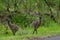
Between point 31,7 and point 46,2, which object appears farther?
point 46,2

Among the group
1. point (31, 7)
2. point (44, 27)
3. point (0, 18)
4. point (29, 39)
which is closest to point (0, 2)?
point (0, 18)

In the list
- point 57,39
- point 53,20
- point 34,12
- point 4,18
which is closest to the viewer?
point 57,39

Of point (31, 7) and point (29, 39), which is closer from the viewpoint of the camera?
point (29, 39)

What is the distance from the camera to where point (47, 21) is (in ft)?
73.0

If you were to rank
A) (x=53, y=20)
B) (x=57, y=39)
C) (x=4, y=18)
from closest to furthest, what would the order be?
(x=57, y=39), (x=4, y=18), (x=53, y=20)

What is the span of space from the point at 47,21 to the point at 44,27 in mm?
1515

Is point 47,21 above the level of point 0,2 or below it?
below

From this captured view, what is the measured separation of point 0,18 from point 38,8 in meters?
3.76

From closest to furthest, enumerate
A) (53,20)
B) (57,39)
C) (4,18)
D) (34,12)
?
(57,39)
(4,18)
(34,12)
(53,20)

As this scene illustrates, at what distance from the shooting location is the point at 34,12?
69.6 feet

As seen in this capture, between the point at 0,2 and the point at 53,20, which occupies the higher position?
the point at 0,2

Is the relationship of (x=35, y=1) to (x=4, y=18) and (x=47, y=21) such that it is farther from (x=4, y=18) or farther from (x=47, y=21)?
(x=4, y=18)

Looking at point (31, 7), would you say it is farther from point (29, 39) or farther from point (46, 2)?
point (29, 39)

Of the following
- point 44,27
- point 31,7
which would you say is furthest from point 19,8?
point 44,27
